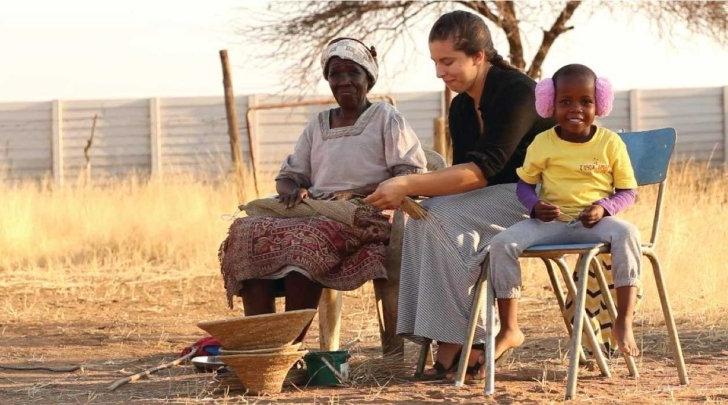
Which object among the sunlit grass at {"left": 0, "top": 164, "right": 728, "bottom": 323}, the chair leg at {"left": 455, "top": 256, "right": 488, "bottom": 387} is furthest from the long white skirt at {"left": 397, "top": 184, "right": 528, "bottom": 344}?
the sunlit grass at {"left": 0, "top": 164, "right": 728, "bottom": 323}

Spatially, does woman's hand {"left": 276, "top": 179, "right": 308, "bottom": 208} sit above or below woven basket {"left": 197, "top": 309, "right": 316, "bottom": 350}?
above

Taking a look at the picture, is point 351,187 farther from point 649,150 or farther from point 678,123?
point 678,123

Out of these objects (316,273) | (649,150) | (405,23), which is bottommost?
(316,273)

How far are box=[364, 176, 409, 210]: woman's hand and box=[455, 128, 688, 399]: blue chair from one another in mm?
458

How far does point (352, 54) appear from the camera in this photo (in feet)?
18.8

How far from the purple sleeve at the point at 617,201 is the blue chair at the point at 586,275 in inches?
5.7

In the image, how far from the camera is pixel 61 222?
13.5 metres

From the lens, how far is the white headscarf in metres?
5.74

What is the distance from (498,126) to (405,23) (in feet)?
32.8

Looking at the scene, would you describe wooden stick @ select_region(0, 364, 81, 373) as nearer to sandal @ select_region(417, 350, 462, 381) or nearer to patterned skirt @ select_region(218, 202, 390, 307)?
patterned skirt @ select_region(218, 202, 390, 307)

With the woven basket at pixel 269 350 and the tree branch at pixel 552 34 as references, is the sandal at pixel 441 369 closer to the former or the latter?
the woven basket at pixel 269 350

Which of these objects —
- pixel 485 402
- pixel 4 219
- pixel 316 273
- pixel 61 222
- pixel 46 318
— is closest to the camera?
pixel 485 402

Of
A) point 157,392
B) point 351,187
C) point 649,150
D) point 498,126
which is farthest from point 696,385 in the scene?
point 157,392

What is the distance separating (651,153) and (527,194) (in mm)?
690
